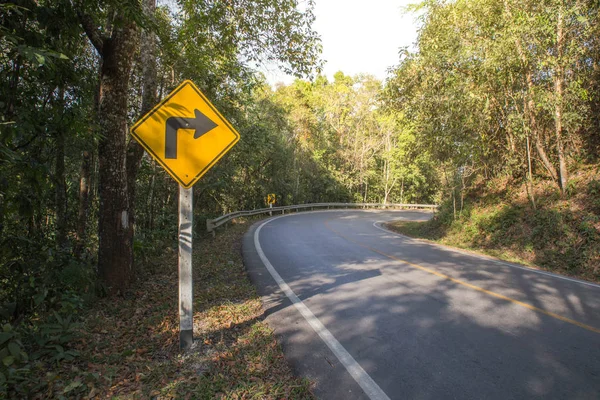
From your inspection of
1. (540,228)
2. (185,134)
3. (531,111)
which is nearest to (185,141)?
(185,134)

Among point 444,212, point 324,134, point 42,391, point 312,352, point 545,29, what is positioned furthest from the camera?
point 324,134

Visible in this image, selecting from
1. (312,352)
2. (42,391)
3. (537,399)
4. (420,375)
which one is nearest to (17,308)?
(42,391)

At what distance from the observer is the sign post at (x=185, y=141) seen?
3.39 metres

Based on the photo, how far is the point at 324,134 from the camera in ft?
117

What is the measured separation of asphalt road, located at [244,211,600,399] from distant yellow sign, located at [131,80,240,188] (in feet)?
7.36

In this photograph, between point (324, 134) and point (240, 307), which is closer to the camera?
point (240, 307)

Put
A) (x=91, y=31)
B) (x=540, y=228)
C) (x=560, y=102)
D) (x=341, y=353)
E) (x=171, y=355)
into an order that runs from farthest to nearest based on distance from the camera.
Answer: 1. (x=560, y=102)
2. (x=540, y=228)
3. (x=91, y=31)
4. (x=341, y=353)
5. (x=171, y=355)

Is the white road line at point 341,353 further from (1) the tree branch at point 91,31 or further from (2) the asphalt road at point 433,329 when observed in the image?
(1) the tree branch at point 91,31

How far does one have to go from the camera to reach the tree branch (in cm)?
457

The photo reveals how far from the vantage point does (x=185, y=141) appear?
137 inches

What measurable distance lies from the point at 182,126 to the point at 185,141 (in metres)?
0.15

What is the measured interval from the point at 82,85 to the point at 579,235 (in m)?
11.9

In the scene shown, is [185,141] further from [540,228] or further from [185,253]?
[540,228]

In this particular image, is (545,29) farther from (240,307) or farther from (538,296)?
(240,307)
